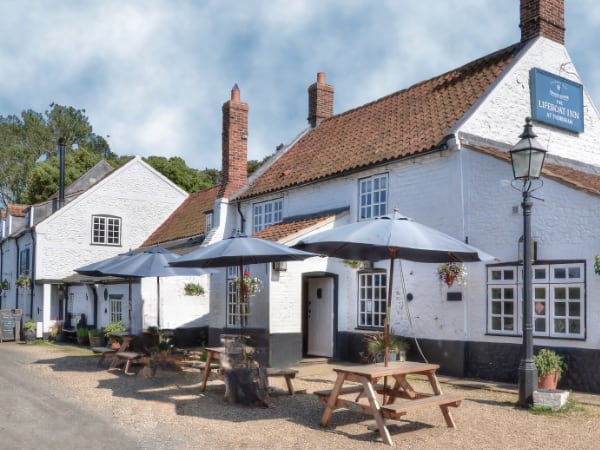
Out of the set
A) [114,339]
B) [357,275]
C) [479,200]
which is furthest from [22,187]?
[479,200]

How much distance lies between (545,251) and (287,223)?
749cm

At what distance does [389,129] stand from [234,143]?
18.6 ft

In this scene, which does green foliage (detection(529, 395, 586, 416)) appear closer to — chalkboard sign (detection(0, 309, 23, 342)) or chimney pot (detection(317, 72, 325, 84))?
chimney pot (detection(317, 72, 325, 84))

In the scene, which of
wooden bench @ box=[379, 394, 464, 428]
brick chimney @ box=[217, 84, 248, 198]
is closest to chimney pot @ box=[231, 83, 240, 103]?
brick chimney @ box=[217, 84, 248, 198]

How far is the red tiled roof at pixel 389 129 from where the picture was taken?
1422 cm

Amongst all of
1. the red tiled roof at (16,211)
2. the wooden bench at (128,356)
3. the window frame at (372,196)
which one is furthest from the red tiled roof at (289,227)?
the red tiled roof at (16,211)

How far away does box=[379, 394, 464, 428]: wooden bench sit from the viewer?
6.95 m

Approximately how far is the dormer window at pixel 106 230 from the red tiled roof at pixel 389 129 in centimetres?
1022

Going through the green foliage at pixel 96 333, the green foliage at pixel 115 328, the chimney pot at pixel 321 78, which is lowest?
the green foliage at pixel 96 333

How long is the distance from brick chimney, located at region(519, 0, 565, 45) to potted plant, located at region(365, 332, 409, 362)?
793 centimetres

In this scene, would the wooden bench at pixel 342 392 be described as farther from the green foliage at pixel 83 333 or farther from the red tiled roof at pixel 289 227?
the green foliage at pixel 83 333

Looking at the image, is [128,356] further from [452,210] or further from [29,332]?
[29,332]

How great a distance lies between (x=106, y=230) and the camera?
27.0 m

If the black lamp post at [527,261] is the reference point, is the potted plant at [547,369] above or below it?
below
